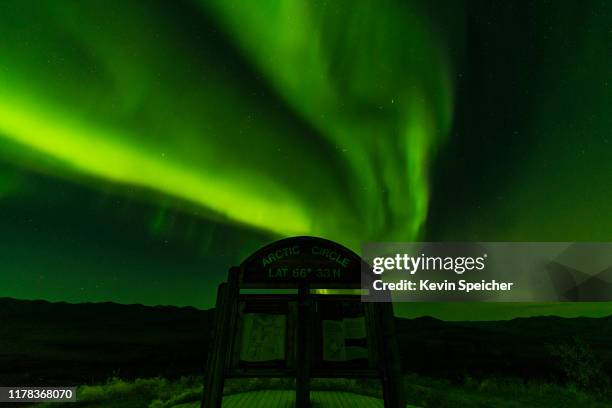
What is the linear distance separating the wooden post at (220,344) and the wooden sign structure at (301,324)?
0.5 inches

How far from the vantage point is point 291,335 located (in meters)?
6.58

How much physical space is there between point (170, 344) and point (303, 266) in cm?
5371

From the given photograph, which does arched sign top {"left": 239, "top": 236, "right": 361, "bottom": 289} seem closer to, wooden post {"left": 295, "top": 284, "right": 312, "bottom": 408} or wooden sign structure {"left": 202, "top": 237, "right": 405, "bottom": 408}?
wooden sign structure {"left": 202, "top": 237, "right": 405, "bottom": 408}

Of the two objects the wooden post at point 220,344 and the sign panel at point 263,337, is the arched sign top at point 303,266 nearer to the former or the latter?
the wooden post at point 220,344

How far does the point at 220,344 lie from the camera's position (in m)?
6.21

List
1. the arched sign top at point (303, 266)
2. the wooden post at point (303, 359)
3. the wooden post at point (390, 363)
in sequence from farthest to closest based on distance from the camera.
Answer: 1. the arched sign top at point (303, 266)
2. the wooden post at point (303, 359)
3. the wooden post at point (390, 363)

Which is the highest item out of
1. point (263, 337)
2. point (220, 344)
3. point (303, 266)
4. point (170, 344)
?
point (170, 344)

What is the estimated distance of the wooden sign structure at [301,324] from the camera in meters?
6.23

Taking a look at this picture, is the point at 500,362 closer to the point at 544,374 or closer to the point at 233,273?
the point at 544,374

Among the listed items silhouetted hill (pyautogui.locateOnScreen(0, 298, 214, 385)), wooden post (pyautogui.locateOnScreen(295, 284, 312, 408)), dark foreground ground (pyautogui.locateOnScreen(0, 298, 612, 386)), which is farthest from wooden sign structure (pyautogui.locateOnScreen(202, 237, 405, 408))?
silhouetted hill (pyautogui.locateOnScreen(0, 298, 214, 385))

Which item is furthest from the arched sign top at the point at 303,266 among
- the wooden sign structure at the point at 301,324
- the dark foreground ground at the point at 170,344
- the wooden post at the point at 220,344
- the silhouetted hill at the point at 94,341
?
the silhouetted hill at the point at 94,341

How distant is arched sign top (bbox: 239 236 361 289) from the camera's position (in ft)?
21.7

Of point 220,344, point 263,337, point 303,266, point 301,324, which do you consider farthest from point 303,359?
point 303,266

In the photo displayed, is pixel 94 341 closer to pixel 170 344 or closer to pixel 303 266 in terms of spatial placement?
pixel 170 344
